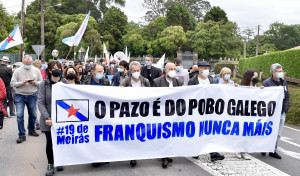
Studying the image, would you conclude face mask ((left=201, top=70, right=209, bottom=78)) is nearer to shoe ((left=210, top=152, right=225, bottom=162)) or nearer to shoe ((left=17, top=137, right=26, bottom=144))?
shoe ((left=210, top=152, right=225, bottom=162))

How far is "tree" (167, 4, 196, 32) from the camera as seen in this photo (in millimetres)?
67438

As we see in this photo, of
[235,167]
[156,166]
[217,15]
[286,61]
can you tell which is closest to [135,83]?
[156,166]

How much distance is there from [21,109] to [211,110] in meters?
4.11

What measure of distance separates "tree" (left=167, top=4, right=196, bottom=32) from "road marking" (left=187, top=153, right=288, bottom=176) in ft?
210

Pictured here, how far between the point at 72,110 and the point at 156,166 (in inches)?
67.3

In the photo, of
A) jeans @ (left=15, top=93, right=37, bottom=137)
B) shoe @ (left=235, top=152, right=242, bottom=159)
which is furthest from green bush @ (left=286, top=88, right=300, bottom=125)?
jeans @ (left=15, top=93, right=37, bottom=137)

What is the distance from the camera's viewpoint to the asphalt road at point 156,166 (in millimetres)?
4691

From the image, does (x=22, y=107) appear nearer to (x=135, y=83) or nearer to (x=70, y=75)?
(x=70, y=75)

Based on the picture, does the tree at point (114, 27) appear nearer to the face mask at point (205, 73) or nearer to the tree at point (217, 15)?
the tree at point (217, 15)

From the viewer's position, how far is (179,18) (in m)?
67.8

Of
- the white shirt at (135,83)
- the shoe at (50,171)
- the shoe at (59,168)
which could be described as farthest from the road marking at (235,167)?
the shoe at (50,171)

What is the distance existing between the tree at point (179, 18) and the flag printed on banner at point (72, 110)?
6483 centimetres

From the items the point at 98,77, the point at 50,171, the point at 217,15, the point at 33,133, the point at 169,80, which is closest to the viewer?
the point at 50,171

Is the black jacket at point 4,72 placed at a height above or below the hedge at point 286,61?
below
